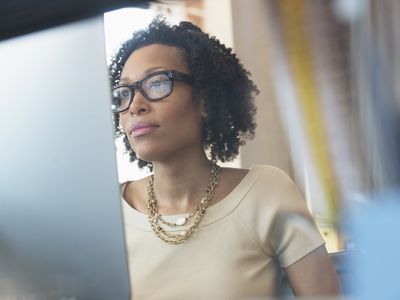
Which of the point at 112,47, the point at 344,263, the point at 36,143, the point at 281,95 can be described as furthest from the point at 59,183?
the point at 344,263

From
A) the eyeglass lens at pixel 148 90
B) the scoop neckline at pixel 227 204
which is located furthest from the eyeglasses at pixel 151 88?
the scoop neckline at pixel 227 204

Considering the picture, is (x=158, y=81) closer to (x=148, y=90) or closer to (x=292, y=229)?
(x=148, y=90)

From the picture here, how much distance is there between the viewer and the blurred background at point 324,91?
865mm

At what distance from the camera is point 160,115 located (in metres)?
1.11

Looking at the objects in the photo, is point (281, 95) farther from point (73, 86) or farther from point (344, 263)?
point (73, 86)

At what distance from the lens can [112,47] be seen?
1.17 metres

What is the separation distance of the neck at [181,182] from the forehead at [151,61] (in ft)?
0.62

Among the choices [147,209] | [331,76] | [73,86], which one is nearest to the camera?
[331,76]

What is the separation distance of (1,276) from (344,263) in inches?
35.6

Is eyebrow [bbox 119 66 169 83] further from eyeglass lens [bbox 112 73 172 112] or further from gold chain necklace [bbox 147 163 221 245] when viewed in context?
gold chain necklace [bbox 147 163 221 245]

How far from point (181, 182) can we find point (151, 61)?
26 cm

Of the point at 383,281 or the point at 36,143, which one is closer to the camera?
the point at 383,281

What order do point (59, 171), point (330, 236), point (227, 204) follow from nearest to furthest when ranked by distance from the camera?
1. point (330, 236)
2. point (227, 204)
3. point (59, 171)

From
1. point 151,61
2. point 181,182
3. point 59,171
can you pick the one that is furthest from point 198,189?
point 59,171
